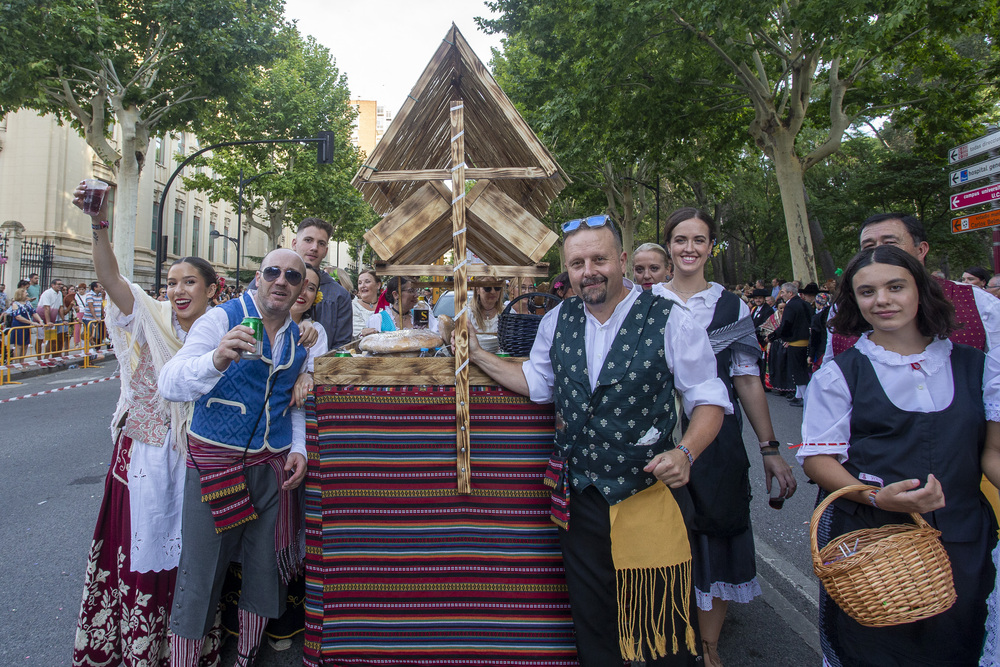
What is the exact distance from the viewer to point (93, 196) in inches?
92.7

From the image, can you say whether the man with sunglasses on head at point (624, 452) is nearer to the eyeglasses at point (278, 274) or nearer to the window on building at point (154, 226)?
the eyeglasses at point (278, 274)

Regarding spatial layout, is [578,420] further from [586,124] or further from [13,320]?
[13,320]

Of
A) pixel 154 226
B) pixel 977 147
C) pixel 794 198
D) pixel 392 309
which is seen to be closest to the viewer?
pixel 392 309

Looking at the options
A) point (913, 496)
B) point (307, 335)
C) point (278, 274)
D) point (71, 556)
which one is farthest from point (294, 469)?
point (71, 556)

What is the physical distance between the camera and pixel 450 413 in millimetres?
2418

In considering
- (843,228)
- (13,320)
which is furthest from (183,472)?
(843,228)

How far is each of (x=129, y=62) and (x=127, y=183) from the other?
3201mm

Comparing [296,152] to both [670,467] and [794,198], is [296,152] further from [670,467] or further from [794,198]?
[670,467]

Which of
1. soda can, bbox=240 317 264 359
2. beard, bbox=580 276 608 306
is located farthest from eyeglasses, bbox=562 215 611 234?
soda can, bbox=240 317 264 359

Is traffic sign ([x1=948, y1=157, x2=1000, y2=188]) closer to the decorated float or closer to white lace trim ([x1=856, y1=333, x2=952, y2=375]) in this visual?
white lace trim ([x1=856, y1=333, x2=952, y2=375])

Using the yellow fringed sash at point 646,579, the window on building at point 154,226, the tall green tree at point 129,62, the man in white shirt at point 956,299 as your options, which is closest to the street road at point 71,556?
the yellow fringed sash at point 646,579

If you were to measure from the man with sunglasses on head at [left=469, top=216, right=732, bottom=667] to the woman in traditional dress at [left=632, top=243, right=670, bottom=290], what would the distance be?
110cm

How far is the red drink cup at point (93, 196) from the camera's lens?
2346mm

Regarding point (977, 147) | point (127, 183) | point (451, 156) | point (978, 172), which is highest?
point (127, 183)
